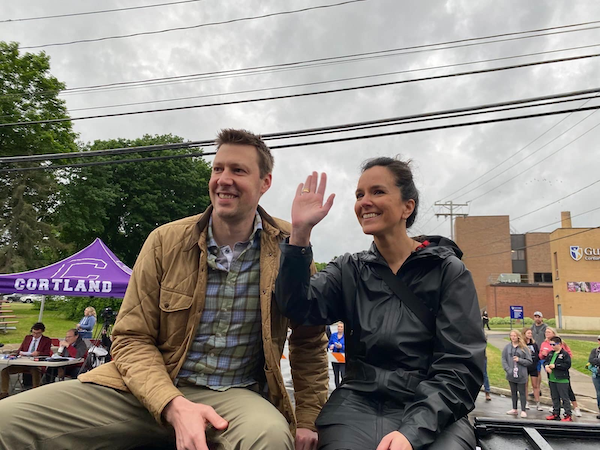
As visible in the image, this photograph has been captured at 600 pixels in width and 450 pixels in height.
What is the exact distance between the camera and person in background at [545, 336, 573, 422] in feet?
33.3

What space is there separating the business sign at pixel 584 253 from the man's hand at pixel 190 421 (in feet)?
148

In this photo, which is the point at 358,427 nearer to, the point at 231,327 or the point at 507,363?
the point at 231,327

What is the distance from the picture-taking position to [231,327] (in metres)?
2.11

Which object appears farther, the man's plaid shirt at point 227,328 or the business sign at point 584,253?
the business sign at point 584,253

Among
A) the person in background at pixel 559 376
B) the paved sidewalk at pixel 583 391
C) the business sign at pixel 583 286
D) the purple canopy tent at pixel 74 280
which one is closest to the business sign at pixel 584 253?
the business sign at pixel 583 286

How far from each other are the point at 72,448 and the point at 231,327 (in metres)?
0.82

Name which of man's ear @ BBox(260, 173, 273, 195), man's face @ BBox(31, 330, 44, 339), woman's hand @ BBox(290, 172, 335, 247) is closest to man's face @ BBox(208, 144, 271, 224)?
man's ear @ BBox(260, 173, 273, 195)

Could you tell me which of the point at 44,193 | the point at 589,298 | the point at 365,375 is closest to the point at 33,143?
the point at 44,193

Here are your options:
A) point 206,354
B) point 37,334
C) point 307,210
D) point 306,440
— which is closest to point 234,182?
point 307,210

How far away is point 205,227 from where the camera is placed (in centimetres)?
230

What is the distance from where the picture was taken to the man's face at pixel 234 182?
2240mm

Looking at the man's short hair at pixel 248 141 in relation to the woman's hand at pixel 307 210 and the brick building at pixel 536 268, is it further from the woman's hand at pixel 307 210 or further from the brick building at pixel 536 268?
the brick building at pixel 536 268

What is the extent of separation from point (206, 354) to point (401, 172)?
140cm

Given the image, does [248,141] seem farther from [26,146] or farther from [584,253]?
[584,253]
